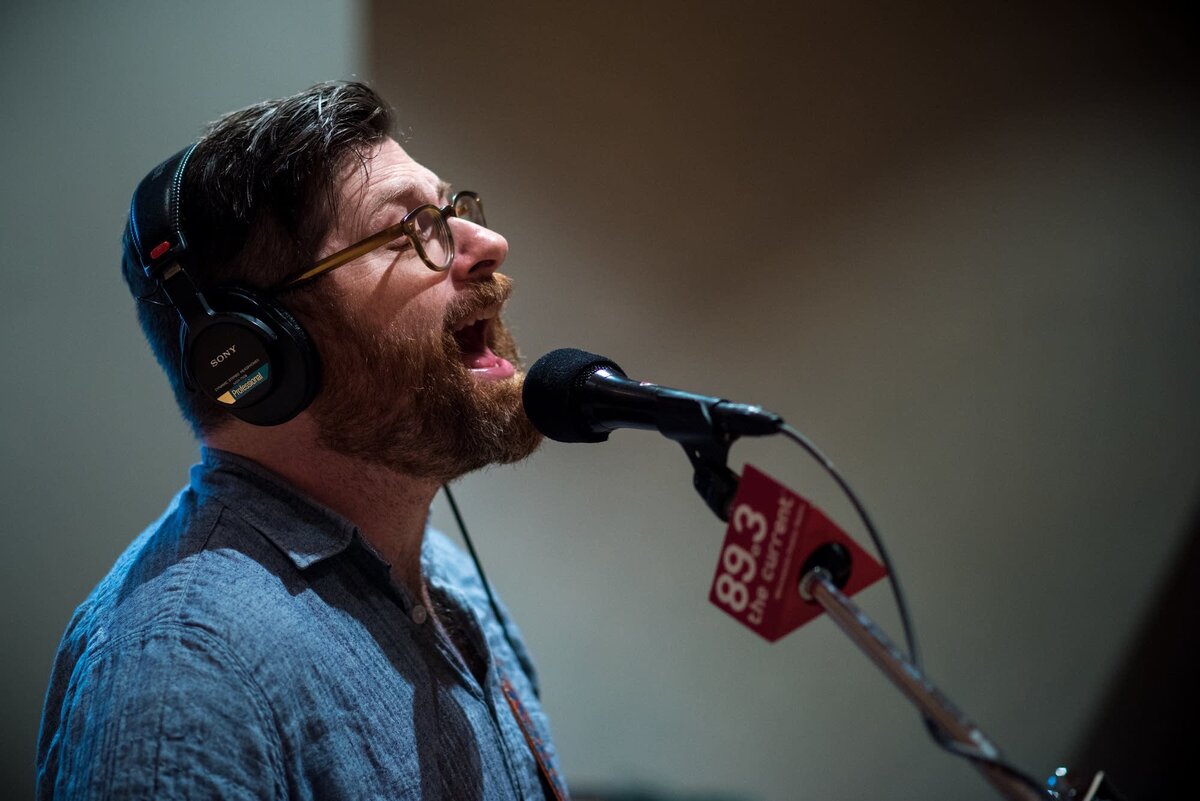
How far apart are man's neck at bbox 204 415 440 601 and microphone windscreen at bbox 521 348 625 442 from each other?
29 cm

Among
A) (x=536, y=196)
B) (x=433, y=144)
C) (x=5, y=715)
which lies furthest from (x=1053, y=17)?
(x=5, y=715)

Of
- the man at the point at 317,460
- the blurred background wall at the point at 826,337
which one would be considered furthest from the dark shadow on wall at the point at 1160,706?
the man at the point at 317,460

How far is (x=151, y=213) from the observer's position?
101 cm

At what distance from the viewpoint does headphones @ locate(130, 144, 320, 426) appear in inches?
37.5

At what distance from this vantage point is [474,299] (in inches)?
44.9

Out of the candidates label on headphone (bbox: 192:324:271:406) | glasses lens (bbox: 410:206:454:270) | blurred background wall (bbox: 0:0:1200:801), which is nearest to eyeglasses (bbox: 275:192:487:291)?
glasses lens (bbox: 410:206:454:270)

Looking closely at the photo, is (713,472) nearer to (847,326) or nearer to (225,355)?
(225,355)

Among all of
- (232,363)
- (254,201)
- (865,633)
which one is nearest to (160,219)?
(254,201)

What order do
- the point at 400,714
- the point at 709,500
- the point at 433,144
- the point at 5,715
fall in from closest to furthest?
the point at 709,500 → the point at 400,714 → the point at 5,715 → the point at 433,144

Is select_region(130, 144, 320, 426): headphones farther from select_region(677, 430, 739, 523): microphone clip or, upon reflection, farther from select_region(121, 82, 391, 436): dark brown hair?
select_region(677, 430, 739, 523): microphone clip

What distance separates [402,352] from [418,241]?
16 centimetres

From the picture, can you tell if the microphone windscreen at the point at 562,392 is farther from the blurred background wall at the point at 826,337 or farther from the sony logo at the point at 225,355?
the blurred background wall at the point at 826,337

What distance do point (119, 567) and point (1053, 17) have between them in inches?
88.6

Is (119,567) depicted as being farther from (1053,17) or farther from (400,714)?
(1053,17)
